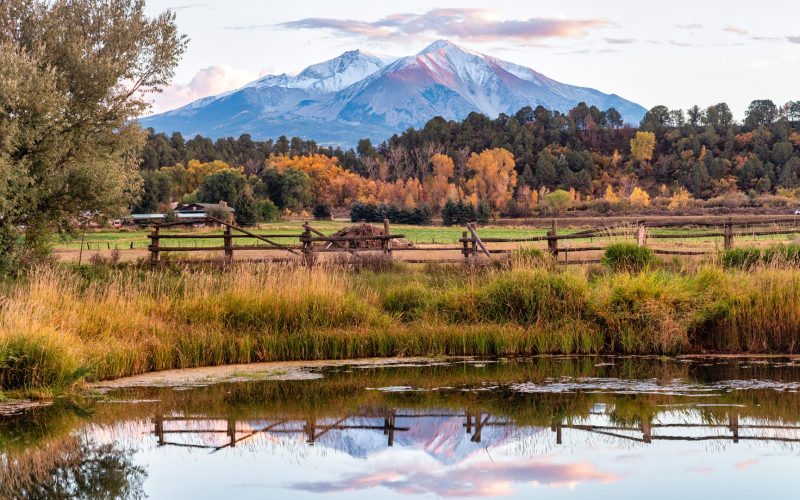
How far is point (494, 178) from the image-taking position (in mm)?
142250

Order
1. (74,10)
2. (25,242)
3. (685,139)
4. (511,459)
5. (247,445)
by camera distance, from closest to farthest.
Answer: (511,459) < (247,445) < (25,242) < (74,10) < (685,139)

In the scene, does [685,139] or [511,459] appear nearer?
[511,459]

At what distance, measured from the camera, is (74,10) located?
26938 millimetres

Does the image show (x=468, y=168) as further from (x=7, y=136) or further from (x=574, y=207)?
(x=7, y=136)

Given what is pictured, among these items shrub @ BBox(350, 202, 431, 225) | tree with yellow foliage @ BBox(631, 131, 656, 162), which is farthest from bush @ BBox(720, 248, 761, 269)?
tree with yellow foliage @ BBox(631, 131, 656, 162)

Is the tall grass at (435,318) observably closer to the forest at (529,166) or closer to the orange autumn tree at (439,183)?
the forest at (529,166)

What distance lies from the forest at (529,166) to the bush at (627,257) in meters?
79.9

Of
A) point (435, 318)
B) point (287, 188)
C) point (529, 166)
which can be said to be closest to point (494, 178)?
point (529, 166)

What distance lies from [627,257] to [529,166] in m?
141

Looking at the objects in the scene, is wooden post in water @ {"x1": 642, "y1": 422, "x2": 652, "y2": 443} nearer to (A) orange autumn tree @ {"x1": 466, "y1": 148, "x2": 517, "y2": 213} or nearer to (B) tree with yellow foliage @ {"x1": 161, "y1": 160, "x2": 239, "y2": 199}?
(A) orange autumn tree @ {"x1": 466, "y1": 148, "x2": 517, "y2": 213}

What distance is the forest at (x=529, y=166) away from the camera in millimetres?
115625

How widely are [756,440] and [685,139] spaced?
6150 inches

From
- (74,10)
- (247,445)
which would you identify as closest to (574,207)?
(74,10)

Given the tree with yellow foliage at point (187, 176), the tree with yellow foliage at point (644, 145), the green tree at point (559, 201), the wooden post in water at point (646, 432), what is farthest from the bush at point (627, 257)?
the tree with yellow foliage at point (644, 145)
